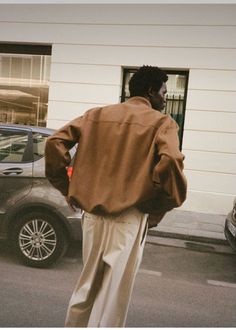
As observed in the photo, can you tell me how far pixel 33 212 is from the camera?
464 centimetres

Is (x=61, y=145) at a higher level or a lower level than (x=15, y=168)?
higher

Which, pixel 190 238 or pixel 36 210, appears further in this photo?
pixel 190 238

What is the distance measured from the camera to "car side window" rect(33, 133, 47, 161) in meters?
4.74

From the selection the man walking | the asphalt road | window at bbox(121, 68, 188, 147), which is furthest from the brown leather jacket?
window at bbox(121, 68, 188, 147)

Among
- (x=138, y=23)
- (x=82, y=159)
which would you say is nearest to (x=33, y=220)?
(x=82, y=159)

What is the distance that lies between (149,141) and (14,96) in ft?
26.5

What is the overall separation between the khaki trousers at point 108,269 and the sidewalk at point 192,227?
4.18 metres

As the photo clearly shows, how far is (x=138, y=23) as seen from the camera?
27.4 feet

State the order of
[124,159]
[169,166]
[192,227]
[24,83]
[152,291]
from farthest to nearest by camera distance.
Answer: [24,83], [192,227], [152,291], [124,159], [169,166]

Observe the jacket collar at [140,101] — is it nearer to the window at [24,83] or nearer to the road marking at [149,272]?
the road marking at [149,272]

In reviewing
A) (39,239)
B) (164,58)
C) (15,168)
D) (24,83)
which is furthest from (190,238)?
(24,83)

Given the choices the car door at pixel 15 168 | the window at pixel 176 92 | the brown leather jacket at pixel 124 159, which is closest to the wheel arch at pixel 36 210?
the car door at pixel 15 168

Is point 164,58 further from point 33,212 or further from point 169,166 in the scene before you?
point 169,166

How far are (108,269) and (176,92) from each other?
7.06 metres
